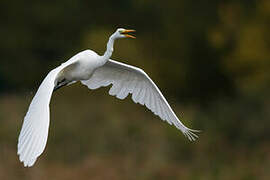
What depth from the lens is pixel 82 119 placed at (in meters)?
14.8

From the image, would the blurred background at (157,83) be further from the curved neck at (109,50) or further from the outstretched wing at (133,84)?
the curved neck at (109,50)

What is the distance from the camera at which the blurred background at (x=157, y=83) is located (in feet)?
37.7

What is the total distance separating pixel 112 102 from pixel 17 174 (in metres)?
7.95

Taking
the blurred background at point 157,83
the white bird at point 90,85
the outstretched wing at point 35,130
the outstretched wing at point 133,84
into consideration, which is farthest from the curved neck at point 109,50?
the blurred background at point 157,83

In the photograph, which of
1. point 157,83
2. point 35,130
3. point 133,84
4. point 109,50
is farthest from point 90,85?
point 157,83

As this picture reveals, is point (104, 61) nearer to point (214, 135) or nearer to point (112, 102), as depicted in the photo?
point (214, 135)

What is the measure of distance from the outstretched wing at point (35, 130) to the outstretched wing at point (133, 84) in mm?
1690

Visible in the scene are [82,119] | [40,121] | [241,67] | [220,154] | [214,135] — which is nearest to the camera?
[40,121]

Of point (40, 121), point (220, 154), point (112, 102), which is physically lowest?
point (112, 102)

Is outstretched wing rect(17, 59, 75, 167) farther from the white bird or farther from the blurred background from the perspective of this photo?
the blurred background

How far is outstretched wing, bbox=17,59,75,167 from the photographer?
5430mm

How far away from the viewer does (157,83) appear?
20609 mm

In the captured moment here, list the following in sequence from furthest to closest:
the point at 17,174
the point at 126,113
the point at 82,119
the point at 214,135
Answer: the point at 126,113
the point at 82,119
the point at 214,135
the point at 17,174

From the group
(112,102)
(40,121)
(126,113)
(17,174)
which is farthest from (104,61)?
(112,102)
